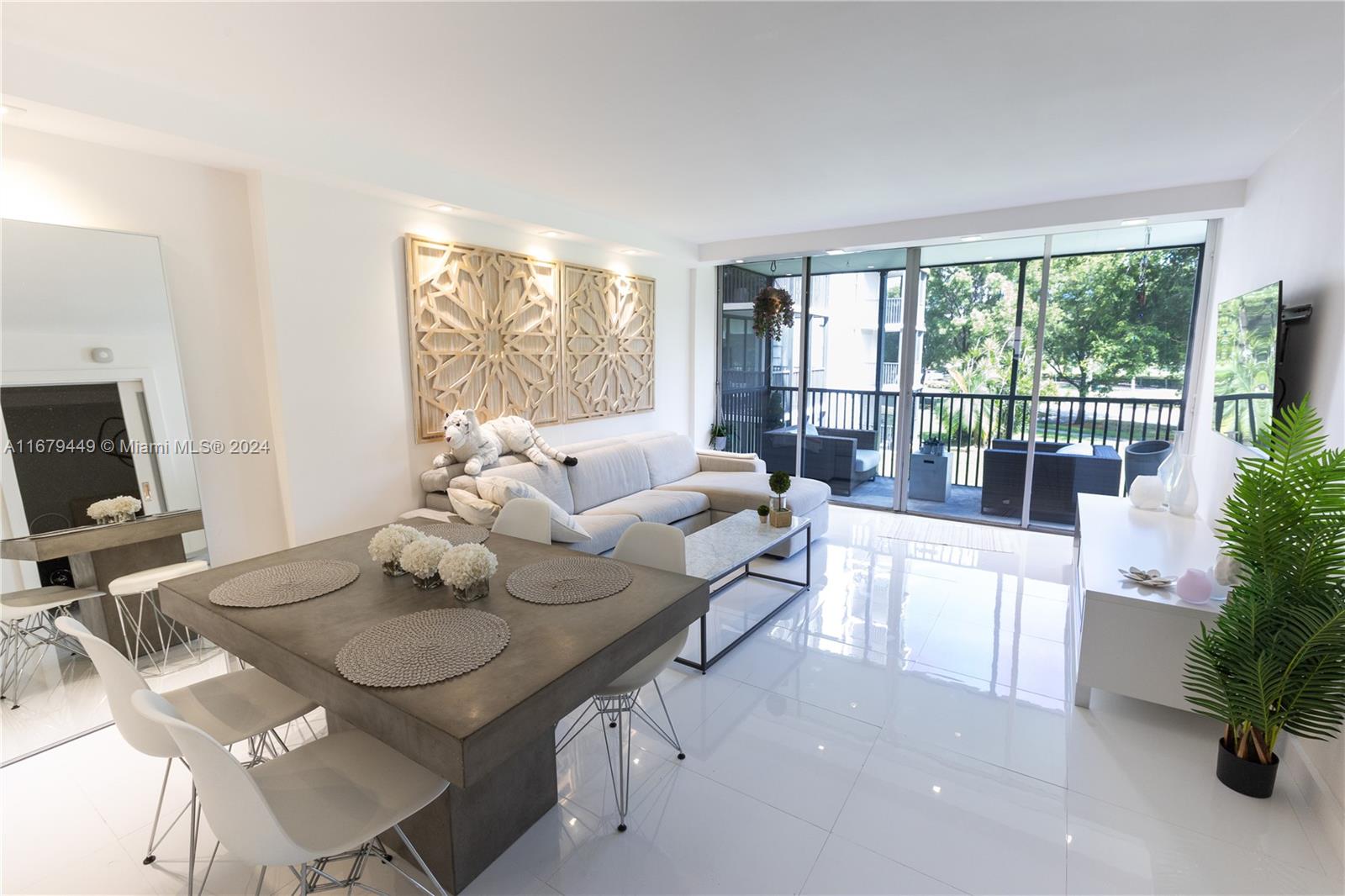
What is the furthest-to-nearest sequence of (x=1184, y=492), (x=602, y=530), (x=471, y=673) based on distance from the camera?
1. (x=602, y=530)
2. (x=1184, y=492)
3. (x=471, y=673)

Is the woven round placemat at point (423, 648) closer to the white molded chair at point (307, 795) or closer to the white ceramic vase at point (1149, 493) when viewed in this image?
the white molded chair at point (307, 795)

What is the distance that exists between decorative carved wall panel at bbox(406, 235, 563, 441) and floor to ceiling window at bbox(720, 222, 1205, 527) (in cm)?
263

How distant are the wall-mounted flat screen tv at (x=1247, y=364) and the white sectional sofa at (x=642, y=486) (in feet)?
8.19

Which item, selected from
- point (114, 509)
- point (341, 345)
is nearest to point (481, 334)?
point (341, 345)

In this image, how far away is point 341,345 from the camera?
11.5ft

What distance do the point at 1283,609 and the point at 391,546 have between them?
2.96 meters

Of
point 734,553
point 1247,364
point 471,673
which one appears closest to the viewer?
point 471,673

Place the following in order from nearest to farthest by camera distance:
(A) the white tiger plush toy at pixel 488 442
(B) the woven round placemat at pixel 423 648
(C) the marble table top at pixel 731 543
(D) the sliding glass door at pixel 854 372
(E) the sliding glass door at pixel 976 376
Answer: (B) the woven round placemat at pixel 423 648, (C) the marble table top at pixel 731 543, (A) the white tiger plush toy at pixel 488 442, (E) the sliding glass door at pixel 976 376, (D) the sliding glass door at pixel 854 372

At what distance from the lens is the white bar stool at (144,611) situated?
2.84 m

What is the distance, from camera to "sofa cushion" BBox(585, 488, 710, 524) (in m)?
4.39

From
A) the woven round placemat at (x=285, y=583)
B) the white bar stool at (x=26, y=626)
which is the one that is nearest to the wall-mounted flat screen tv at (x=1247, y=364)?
the woven round placemat at (x=285, y=583)

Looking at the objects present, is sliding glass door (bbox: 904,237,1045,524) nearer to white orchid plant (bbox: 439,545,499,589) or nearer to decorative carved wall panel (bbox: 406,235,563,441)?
decorative carved wall panel (bbox: 406,235,563,441)

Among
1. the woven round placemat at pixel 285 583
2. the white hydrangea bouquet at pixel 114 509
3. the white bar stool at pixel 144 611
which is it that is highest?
the white hydrangea bouquet at pixel 114 509

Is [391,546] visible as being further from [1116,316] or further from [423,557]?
[1116,316]
